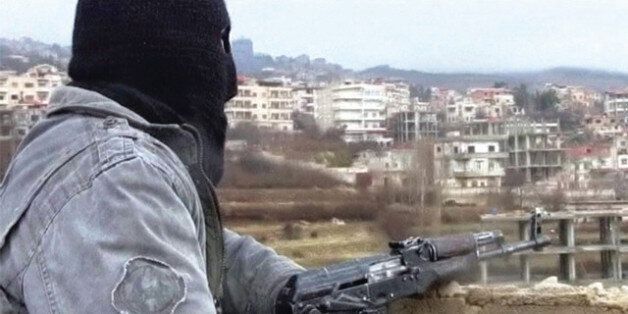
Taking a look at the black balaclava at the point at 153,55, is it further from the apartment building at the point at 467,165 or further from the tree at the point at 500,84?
the tree at the point at 500,84

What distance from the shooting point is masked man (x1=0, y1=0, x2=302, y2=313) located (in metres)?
0.72

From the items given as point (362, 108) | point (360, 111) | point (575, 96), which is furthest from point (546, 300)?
point (575, 96)

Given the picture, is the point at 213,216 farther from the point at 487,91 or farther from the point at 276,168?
the point at 487,91

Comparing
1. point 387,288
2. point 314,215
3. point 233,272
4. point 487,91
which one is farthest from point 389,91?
point 233,272

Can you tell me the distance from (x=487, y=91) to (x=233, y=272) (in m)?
11.4

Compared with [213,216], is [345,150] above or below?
below

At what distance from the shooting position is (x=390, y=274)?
2.06 metres

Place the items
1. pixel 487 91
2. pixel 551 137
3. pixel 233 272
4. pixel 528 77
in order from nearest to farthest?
pixel 233 272, pixel 551 137, pixel 487 91, pixel 528 77

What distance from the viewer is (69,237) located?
0.73m

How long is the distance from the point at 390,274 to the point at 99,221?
1.38 metres

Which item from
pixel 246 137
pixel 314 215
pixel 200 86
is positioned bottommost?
pixel 314 215

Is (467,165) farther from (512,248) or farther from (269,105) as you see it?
(512,248)

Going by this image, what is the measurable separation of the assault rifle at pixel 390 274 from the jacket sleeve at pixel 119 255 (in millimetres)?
668

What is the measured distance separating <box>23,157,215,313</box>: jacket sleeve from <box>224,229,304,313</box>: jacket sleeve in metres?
0.50
